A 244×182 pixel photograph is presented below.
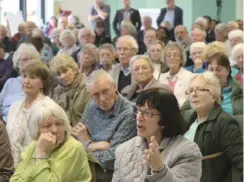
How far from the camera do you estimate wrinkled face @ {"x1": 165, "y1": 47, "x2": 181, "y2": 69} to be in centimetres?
584

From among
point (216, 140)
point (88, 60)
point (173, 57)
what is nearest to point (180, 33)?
point (173, 57)

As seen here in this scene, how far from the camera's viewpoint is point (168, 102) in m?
2.79

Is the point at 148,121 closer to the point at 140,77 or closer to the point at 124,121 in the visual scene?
the point at 124,121

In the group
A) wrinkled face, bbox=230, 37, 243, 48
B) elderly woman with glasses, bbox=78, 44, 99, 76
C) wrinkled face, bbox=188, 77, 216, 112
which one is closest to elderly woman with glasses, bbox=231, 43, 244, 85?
wrinkled face, bbox=230, 37, 243, 48

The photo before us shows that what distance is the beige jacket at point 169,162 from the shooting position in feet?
8.88

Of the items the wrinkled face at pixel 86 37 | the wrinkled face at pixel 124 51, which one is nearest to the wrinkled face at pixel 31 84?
the wrinkled face at pixel 124 51

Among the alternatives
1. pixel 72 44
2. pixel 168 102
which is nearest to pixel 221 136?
pixel 168 102

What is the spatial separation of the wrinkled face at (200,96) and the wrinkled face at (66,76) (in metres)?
1.31

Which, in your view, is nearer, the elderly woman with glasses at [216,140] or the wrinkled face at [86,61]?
the elderly woman with glasses at [216,140]

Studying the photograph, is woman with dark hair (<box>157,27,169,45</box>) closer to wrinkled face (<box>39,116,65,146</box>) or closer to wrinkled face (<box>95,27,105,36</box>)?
wrinkled face (<box>95,27,105,36</box>)

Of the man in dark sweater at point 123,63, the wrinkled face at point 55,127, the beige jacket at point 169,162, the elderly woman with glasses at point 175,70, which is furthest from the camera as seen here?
the man in dark sweater at point 123,63

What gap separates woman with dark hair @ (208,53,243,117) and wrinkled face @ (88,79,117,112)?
3.51ft

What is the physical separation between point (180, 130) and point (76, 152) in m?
0.57

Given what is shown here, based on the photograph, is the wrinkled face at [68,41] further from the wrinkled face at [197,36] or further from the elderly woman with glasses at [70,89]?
the elderly woman with glasses at [70,89]
